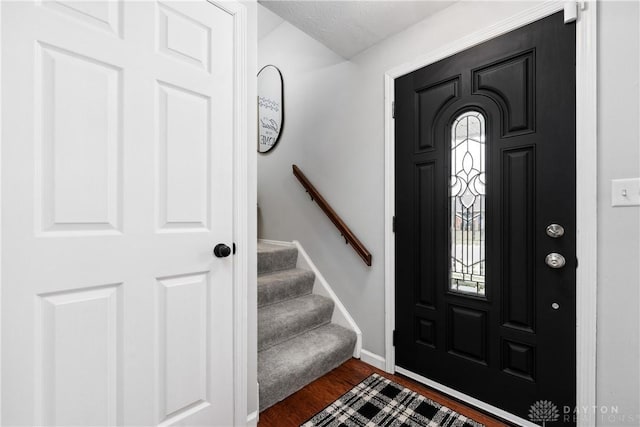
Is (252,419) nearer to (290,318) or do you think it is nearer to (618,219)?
(290,318)

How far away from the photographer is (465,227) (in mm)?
1622

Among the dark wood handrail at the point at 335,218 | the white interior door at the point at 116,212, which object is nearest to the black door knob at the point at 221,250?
the white interior door at the point at 116,212

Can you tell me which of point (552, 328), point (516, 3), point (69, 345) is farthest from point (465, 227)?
point (69, 345)

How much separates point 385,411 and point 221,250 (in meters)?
1.23

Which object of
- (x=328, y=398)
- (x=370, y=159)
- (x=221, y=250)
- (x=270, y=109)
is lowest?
(x=328, y=398)

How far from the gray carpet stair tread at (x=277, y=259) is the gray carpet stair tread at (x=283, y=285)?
5 centimetres

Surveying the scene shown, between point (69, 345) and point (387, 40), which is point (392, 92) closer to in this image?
point (387, 40)

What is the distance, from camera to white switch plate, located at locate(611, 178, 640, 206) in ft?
3.68

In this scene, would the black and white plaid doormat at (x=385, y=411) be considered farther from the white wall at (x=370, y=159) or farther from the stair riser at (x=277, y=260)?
the stair riser at (x=277, y=260)

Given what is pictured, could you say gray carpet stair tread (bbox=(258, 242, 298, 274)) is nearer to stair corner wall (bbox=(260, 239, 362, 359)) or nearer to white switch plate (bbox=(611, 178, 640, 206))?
stair corner wall (bbox=(260, 239, 362, 359))

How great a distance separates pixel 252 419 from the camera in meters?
1.41

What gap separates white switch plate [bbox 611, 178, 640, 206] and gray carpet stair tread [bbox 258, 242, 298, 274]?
6.70 feet

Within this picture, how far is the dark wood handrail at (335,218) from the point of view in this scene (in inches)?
80.2
